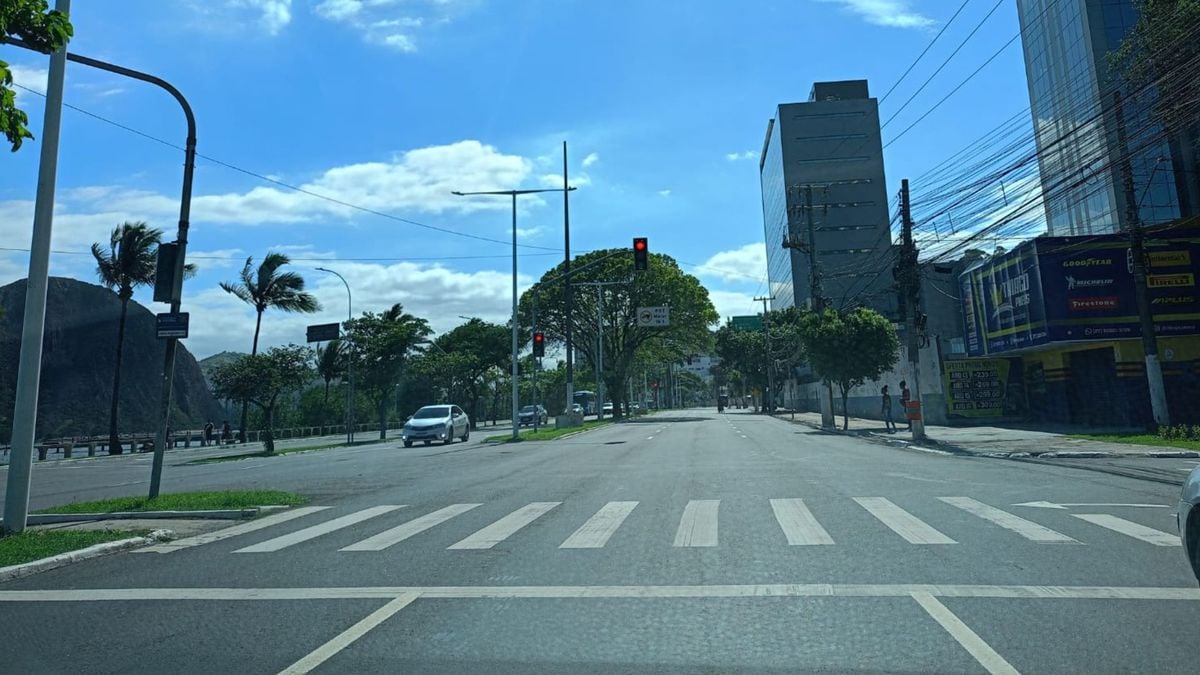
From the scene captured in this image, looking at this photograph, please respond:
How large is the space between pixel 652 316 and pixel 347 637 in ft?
158

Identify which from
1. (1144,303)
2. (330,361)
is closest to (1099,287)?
(1144,303)

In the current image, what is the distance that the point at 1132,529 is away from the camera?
27.8 feet

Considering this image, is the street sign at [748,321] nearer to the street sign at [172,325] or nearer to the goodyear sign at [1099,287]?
the goodyear sign at [1099,287]

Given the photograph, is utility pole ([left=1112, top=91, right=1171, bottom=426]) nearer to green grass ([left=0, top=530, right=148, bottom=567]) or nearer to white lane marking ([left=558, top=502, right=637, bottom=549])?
white lane marking ([left=558, top=502, right=637, bottom=549])

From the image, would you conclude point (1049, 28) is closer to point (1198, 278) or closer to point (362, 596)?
point (1198, 278)

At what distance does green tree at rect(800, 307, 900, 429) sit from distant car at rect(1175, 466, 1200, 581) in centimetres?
3092

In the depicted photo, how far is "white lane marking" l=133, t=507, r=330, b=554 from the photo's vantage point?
361 inches

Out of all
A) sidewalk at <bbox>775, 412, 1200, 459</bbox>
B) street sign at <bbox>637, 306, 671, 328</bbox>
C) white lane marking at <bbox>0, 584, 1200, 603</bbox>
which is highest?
street sign at <bbox>637, 306, 671, 328</bbox>

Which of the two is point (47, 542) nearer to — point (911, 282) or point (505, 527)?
point (505, 527)

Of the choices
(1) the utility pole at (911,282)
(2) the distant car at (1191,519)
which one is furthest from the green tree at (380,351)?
(2) the distant car at (1191,519)

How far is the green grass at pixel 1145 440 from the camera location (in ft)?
60.9

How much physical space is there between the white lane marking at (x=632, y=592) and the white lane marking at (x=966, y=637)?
240 mm

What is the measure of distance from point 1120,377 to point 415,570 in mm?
28055

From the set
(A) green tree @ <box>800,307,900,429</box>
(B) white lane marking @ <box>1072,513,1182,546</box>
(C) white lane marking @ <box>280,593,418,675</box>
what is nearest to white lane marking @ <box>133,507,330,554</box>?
(C) white lane marking @ <box>280,593,418,675</box>
